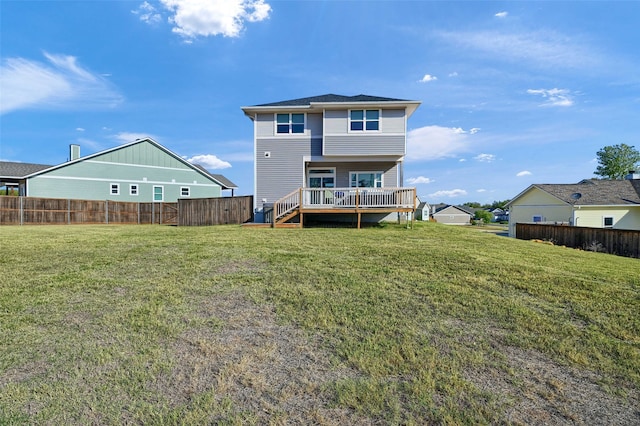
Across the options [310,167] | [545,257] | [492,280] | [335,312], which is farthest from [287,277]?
[310,167]

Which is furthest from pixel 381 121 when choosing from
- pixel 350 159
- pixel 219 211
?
pixel 219 211

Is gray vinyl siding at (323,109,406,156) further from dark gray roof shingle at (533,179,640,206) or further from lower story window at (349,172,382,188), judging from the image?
dark gray roof shingle at (533,179,640,206)

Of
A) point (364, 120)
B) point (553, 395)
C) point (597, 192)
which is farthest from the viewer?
point (597, 192)

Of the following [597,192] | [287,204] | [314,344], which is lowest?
[314,344]

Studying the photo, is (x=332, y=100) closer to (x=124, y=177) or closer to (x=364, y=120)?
(x=364, y=120)

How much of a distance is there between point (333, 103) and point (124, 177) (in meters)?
19.3

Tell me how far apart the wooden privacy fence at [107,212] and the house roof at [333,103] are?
192 inches

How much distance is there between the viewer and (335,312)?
4.11 meters

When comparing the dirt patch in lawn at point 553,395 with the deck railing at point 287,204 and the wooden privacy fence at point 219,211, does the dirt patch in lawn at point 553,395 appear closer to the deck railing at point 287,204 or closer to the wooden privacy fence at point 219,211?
the deck railing at point 287,204

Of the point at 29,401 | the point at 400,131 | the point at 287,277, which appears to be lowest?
the point at 29,401

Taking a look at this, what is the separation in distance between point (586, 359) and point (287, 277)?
3.87 m

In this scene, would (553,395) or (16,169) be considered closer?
(553,395)

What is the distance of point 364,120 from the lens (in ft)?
53.2

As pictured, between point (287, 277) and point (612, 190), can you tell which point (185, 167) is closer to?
point (287, 277)
